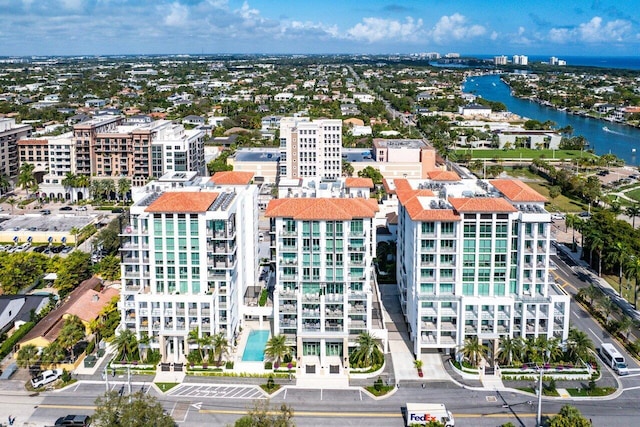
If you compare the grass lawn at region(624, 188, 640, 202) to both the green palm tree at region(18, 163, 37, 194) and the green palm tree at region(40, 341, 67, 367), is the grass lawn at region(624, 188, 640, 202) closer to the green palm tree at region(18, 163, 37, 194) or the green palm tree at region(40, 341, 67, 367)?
the green palm tree at region(40, 341, 67, 367)

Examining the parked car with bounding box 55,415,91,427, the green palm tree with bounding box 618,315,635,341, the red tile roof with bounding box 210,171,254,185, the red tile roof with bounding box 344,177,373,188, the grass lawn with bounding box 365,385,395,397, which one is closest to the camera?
the parked car with bounding box 55,415,91,427

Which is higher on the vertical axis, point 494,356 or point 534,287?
point 534,287

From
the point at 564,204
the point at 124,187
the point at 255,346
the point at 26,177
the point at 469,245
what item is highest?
the point at 26,177

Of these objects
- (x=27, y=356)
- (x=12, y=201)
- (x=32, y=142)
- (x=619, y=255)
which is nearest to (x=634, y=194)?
(x=619, y=255)

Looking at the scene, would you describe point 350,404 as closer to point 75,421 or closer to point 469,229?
point 469,229

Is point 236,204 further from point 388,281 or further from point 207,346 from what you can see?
point 388,281

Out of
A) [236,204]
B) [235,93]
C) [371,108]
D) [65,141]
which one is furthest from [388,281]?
[235,93]

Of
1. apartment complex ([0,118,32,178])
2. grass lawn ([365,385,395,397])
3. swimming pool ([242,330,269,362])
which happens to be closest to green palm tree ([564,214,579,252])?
grass lawn ([365,385,395,397])
